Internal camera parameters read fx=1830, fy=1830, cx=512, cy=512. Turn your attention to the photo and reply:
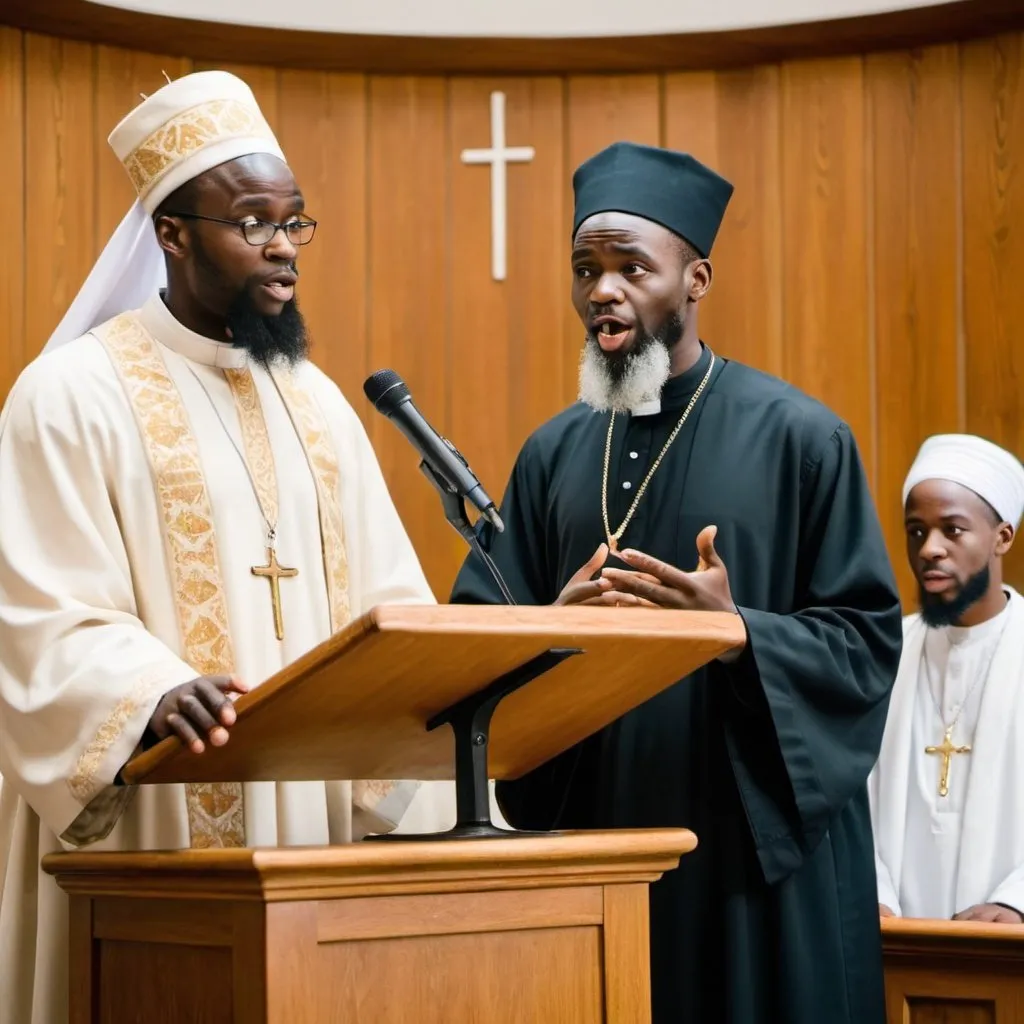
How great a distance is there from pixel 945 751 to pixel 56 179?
3.52 meters

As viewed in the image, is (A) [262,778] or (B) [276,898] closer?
(B) [276,898]

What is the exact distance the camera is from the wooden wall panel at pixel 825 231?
6.69 m

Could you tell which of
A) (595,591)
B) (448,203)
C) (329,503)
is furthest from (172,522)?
(448,203)

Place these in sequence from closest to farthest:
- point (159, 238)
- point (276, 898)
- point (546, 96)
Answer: point (276, 898)
point (159, 238)
point (546, 96)

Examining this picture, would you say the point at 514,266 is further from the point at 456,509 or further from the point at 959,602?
the point at 456,509

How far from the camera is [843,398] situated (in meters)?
6.66

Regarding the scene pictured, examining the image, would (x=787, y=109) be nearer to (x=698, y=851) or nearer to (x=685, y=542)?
(x=685, y=542)

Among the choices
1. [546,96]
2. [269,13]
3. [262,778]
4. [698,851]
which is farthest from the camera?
[546,96]

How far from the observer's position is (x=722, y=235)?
6816 millimetres

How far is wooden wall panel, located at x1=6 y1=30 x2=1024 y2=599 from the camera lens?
657 cm

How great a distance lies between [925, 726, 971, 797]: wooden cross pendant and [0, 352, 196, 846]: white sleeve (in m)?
2.64

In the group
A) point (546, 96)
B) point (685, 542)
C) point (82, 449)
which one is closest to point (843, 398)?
point (546, 96)

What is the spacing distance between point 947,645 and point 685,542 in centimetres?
203

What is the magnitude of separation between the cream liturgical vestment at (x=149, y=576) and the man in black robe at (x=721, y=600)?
0.34 meters
